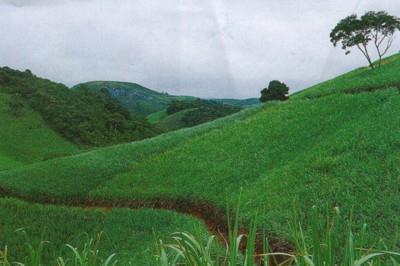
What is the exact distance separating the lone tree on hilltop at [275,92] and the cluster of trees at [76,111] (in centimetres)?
2365

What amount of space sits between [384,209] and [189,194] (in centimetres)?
840

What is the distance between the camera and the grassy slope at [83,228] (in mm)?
14641

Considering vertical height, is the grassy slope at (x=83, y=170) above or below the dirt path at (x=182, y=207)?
above

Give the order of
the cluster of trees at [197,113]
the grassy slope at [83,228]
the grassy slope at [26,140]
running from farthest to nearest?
the cluster of trees at [197,113] → the grassy slope at [26,140] → the grassy slope at [83,228]

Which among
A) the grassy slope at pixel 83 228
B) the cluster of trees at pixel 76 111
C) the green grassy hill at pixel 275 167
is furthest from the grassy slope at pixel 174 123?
the grassy slope at pixel 83 228

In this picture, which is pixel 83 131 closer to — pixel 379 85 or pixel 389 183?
pixel 379 85

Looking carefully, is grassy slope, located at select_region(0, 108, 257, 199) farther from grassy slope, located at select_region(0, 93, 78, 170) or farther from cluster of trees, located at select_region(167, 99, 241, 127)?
cluster of trees, located at select_region(167, 99, 241, 127)

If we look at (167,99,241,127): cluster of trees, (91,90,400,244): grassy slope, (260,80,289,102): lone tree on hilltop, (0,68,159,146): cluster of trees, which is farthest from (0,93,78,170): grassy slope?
(91,90,400,244): grassy slope

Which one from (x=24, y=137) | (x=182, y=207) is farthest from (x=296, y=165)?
Result: (x=24, y=137)

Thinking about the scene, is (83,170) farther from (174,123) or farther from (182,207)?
(174,123)

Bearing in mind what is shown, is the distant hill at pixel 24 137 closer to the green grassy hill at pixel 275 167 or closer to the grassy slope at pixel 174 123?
the grassy slope at pixel 174 123

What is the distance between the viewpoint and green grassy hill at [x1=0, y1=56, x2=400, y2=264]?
13.7 m

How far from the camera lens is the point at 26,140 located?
77.6 metres

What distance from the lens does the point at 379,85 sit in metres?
29.4
